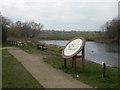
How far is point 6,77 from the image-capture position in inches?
405

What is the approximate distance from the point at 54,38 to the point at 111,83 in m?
87.7

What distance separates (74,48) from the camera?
1301 centimetres

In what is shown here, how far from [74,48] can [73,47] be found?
25 centimetres

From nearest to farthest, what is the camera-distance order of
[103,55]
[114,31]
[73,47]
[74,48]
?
[74,48], [73,47], [103,55], [114,31]

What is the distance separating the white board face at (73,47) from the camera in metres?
12.7

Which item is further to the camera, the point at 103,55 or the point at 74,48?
the point at 103,55

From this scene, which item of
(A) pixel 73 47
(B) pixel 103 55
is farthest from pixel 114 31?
(A) pixel 73 47

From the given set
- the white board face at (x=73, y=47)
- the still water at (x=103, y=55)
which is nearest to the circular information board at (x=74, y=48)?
the white board face at (x=73, y=47)

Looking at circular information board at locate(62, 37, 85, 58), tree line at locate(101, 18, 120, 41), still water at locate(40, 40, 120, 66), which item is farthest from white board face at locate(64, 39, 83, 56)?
tree line at locate(101, 18, 120, 41)

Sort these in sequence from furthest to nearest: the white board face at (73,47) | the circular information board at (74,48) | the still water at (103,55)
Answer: the still water at (103,55)
the white board face at (73,47)
the circular information board at (74,48)

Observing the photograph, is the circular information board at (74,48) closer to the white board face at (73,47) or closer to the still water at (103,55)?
the white board face at (73,47)

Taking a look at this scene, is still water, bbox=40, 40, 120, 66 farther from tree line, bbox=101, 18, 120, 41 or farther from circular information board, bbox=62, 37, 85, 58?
tree line, bbox=101, 18, 120, 41

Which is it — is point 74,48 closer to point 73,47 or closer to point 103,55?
point 73,47

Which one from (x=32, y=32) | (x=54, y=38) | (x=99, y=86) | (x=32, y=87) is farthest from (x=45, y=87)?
(x=54, y=38)
